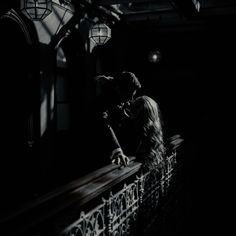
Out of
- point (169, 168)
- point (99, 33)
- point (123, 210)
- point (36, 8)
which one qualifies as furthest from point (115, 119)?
point (99, 33)

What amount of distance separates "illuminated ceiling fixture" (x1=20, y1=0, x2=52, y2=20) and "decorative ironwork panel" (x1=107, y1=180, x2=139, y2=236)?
4.01 metres

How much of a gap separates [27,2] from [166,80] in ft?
25.5

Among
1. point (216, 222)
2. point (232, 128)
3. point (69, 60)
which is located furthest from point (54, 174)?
point (232, 128)

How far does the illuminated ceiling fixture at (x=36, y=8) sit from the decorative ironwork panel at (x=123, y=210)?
158 inches

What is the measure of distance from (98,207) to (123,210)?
2.00ft

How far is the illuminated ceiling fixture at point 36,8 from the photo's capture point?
241 inches

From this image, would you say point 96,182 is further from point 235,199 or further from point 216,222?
point 235,199

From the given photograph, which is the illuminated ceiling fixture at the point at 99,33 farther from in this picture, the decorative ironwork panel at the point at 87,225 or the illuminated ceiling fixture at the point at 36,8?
the decorative ironwork panel at the point at 87,225

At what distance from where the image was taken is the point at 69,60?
9.30 metres

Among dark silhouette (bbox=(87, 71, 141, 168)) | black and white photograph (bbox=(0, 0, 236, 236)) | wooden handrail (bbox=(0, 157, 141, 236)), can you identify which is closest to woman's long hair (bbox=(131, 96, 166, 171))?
black and white photograph (bbox=(0, 0, 236, 236))

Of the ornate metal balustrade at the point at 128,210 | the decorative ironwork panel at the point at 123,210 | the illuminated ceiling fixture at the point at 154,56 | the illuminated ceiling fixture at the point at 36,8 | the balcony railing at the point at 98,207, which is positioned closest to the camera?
the balcony railing at the point at 98,207

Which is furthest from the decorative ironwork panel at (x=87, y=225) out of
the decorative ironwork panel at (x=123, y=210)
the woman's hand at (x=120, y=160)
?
the woman's hand at (x=120, y=160)

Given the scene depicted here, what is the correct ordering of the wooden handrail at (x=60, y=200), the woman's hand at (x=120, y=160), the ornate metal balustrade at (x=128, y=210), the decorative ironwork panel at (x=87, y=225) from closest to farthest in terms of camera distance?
the wooden handrail at (x=60, y=200) → the decorative ironwork panel at (x=87, y=225) → the ornate metal balustrade at (x=128, y=210) → the woman's hand at (x=120, y=160)

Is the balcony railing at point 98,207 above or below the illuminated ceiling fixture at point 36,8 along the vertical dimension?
below
